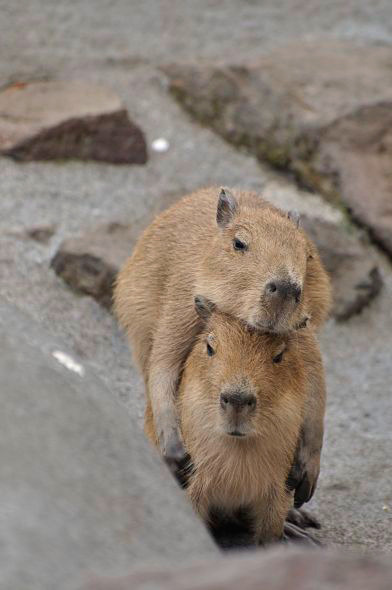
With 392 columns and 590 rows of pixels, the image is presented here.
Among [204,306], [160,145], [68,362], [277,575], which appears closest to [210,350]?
[204,306]

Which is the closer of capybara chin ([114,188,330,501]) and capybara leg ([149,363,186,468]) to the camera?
capybara chin ([114,188,330,501])

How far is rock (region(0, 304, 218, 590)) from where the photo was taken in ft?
8.31

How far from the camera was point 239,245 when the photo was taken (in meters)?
4.27

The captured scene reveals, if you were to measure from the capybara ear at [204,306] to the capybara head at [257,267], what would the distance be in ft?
0.08

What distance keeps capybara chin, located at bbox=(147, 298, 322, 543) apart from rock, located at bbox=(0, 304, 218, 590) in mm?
667

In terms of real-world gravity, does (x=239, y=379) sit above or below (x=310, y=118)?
above

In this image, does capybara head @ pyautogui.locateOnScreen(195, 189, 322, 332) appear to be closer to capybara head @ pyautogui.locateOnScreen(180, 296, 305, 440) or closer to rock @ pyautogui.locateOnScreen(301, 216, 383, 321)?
capybara head @ pyautogui.locateOnScreen(180, 296, 305, 440)

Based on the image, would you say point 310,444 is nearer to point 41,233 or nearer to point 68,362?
point 68,362

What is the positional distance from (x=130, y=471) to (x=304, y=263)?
139cm

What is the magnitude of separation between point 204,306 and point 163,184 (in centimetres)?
259

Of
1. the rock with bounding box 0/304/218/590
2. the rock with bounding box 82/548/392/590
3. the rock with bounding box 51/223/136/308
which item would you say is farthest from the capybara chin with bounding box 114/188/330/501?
the rock with bounding box 82/548/392/590

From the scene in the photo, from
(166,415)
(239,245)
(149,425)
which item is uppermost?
(239,245)

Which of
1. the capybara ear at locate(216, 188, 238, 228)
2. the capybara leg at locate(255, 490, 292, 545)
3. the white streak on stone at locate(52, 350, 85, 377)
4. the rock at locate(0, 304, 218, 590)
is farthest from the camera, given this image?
the capybara ear at locate(216, 188, 238, 228)

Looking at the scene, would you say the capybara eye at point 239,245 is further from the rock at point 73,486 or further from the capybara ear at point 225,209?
the rock at point 73,486
